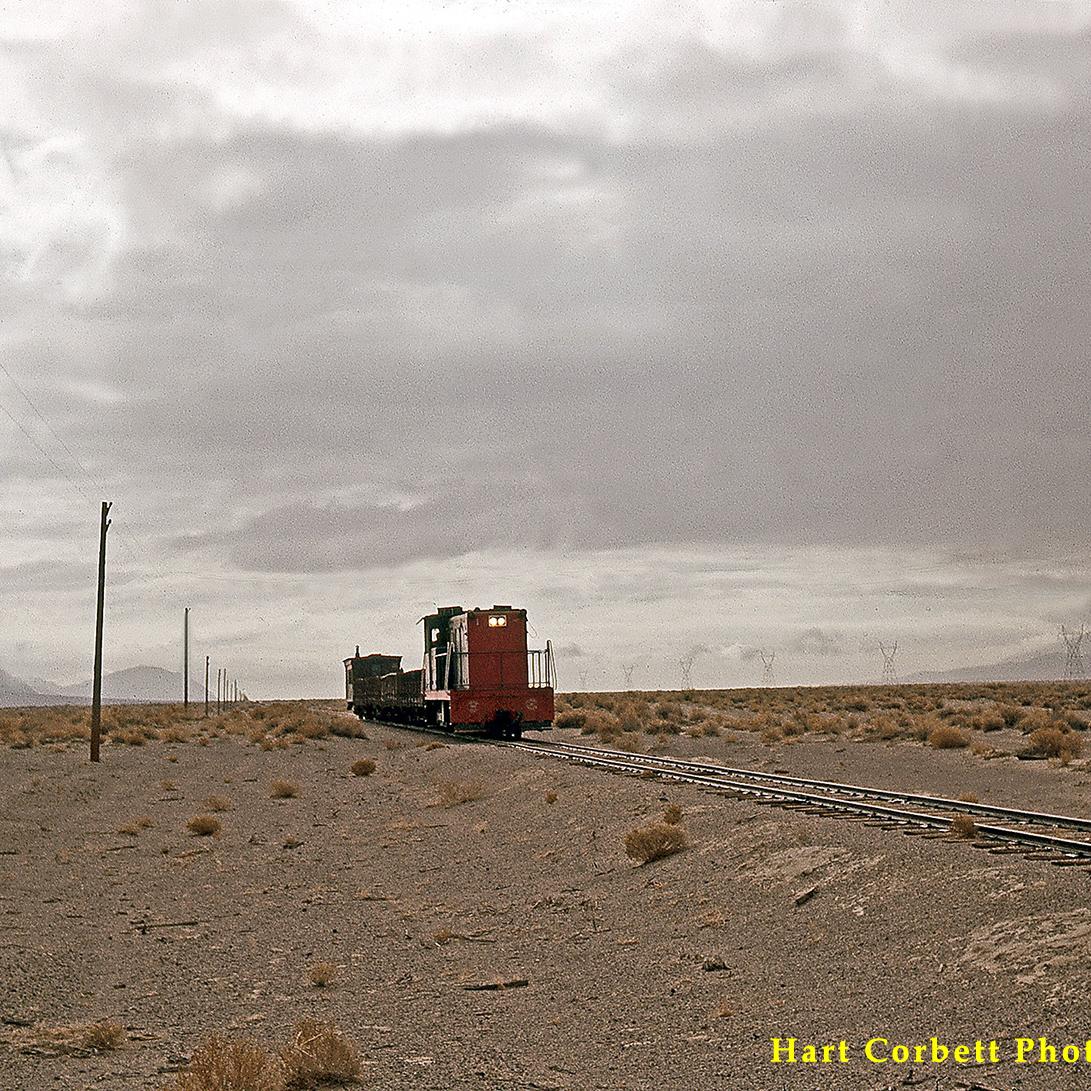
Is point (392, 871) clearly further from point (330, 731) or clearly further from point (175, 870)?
point (330, 731)

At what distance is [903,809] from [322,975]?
10.9 m

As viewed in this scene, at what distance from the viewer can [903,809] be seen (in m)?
20.9

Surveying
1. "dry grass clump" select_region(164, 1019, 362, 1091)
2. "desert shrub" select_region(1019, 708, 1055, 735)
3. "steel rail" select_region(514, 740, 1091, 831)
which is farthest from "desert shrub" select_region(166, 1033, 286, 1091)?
"desert shrub" select_region(1019, 708, 1055, 735)


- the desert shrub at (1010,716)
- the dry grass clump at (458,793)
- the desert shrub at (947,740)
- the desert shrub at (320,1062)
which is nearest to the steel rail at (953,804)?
the dry grass clump at (458,793)

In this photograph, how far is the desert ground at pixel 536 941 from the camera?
10.0 m

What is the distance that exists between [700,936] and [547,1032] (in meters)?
3.33

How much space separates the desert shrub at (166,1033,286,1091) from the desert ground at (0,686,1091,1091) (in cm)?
9

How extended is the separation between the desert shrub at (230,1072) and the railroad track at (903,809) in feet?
27.6

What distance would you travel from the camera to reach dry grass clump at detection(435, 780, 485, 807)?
1112 inches

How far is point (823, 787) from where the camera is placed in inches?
1023

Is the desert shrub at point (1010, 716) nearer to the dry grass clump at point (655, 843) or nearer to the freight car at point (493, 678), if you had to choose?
the freight car at point (493, 678)

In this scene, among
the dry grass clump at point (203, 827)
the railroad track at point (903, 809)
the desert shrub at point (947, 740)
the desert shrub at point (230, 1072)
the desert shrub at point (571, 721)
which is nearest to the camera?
the desert shrub at point (230, 1072)

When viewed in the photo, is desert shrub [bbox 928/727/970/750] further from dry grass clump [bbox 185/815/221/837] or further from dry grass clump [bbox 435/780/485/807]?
dry grass clump [bbox 185/815/221/837]

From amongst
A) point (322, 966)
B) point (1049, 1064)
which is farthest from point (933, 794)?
point (1049, 1064)
